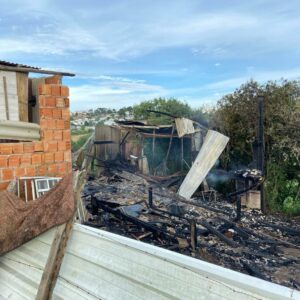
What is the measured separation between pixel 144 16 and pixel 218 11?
194 cm

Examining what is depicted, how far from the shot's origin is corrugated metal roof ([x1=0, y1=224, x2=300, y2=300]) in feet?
4.50

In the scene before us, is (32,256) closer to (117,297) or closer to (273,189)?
(117,297)

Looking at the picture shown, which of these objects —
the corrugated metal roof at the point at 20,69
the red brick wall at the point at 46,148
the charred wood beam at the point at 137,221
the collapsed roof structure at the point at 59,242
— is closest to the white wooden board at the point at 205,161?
the charred wood beam at the point at 137,221

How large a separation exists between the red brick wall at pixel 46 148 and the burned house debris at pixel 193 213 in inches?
38.8

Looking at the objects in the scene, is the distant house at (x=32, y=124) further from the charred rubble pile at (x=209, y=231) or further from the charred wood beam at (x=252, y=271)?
the charred wood beam at (x=252, y=271)

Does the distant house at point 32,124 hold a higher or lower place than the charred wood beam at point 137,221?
higher

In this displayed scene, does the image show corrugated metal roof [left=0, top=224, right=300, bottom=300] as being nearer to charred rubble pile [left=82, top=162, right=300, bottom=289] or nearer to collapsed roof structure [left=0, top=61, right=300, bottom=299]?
collapsed roof structure [left=0, top=61, right=300, bottom=299]

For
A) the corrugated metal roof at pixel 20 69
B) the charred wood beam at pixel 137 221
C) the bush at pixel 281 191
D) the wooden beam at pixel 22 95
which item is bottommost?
the bush at pixel 281 191

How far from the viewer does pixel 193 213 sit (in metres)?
8.79

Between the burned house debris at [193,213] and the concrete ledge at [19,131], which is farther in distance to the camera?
the burned house debris at [193,213]

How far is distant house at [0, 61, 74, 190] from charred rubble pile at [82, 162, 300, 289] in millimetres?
943

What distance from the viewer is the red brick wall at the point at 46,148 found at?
2.94 metres

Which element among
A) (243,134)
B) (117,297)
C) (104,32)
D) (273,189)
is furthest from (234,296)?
(243,134)

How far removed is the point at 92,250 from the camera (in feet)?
6.77
